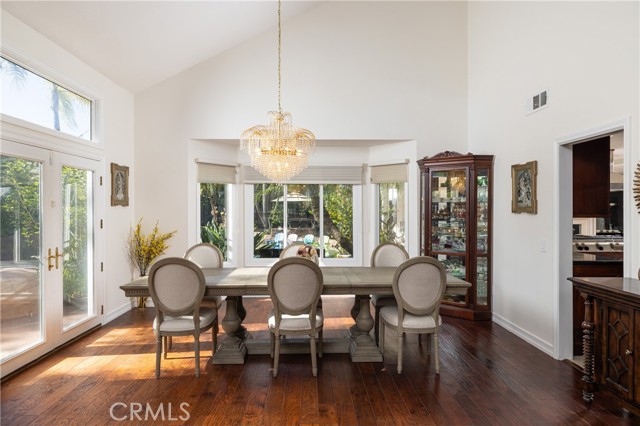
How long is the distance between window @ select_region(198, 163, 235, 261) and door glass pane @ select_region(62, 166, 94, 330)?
1477 mm

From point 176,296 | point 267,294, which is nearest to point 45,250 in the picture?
point 176,296

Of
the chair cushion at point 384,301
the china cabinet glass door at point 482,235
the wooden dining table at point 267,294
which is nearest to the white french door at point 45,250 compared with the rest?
the wooden dining table at point 267,294

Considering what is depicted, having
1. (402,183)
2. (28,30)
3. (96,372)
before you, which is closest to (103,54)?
(28,30)

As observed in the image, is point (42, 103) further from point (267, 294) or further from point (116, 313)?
point (267, 294)

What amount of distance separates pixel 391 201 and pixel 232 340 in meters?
3.31

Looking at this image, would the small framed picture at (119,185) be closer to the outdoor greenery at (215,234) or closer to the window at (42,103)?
the window at (42,103)

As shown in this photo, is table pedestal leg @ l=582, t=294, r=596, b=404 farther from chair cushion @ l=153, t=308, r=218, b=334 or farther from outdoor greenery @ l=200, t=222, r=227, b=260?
outdoor greenery @ l=200, t=222, r=227, b=260

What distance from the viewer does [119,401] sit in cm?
267

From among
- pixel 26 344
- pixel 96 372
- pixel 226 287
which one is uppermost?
pixel 226 287

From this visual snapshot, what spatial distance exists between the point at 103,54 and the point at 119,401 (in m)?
3.57

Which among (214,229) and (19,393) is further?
(214,229)

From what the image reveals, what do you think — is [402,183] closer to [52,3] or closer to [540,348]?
[540,348]

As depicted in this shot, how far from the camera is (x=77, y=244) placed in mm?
4098

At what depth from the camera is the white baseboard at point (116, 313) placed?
14.8 feet
